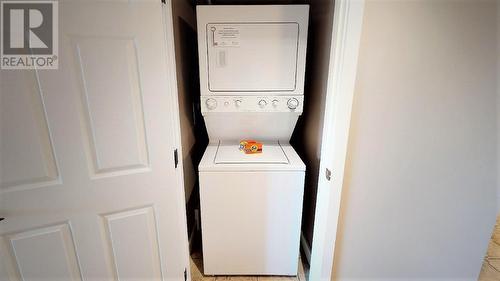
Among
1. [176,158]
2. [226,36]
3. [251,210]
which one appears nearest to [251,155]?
[251,210]

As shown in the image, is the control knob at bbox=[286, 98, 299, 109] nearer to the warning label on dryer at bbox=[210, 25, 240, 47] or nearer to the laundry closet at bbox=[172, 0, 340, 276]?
the laundry closet at bbox=[172, 0, 340, 276]

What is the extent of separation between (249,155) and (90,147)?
0.91m

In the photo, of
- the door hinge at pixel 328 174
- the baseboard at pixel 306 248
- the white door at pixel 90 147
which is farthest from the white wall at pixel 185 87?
the baseboard at pixel 306 248

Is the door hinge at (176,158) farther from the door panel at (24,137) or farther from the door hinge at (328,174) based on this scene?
the door hinge at (328,174)

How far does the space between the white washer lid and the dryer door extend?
455mm

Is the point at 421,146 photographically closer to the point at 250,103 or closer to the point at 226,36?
the point at 250,103

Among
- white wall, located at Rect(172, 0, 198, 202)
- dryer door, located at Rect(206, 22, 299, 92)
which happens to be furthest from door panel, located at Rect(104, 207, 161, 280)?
dryer door, located at Rect(206, 22, 299, 92)

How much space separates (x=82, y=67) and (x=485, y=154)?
1.95 meters

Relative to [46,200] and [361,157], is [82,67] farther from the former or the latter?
[361,157]

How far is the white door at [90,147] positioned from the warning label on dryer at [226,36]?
1.35 feet

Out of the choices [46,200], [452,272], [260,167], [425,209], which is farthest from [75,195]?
[452,272]

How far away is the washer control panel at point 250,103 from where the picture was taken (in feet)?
4.71

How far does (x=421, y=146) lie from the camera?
1.04 m

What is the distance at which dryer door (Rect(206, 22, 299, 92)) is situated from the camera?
1.33 m
